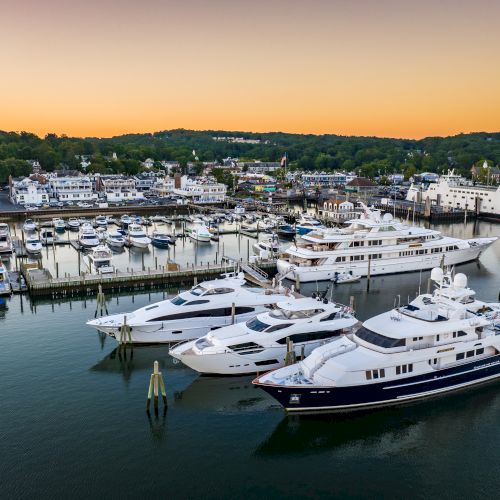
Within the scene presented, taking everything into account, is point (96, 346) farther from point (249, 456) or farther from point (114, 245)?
point (114, 245)

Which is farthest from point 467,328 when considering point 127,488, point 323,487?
point 127,488

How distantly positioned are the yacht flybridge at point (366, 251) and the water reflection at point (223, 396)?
1691 cm

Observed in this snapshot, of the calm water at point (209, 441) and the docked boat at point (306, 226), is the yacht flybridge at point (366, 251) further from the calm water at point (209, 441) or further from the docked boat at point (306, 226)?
the calm water at point (209, 441)

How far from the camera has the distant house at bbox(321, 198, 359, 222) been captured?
2899 inches

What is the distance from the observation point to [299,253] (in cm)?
4059

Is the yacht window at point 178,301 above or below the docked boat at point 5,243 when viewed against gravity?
above

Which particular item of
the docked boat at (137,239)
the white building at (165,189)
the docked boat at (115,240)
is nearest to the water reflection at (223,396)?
the docked boat at (137,239)

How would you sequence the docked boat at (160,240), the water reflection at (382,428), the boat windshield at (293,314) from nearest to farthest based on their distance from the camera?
the water reflection at (382,428) → the boat windshield at (293,314) → the docked boat at (160,240)

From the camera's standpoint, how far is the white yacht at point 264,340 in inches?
893

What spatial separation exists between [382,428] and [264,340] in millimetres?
6344

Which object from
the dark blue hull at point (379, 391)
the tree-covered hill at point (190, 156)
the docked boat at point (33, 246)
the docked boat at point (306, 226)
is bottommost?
the dark blue hull at point (379, 391)

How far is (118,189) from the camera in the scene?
96.2 meters

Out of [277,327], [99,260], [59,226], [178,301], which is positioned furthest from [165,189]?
[277,327]

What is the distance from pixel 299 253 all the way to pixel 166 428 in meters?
23.3
